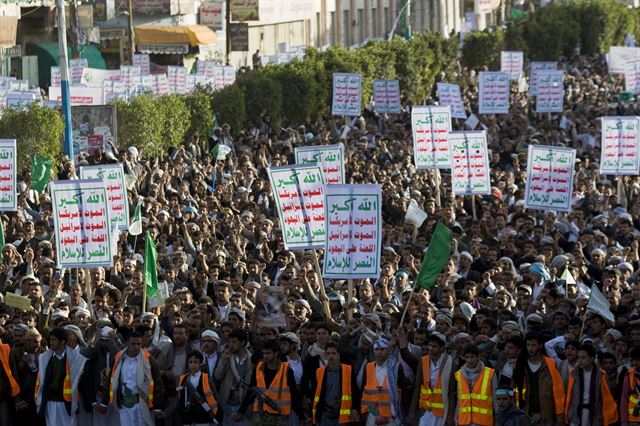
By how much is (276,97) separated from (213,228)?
1424cm

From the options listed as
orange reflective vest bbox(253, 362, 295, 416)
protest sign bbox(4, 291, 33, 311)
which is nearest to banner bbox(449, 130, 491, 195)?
protest sign bbox(4, 291, 33, 311)

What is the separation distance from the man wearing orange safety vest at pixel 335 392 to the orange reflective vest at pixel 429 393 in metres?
0.49

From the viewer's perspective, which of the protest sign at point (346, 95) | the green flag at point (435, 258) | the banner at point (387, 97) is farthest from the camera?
the banner at point (387, 97)

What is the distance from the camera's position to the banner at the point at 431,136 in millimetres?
24672

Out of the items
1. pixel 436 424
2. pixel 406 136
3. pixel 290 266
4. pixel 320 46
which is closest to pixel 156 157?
pixel 406 136

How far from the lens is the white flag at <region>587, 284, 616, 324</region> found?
1382 cm

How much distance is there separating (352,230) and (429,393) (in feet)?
9.55

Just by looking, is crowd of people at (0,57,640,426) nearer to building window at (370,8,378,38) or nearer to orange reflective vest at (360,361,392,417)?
orange reflective vest at (360,361,392,417)

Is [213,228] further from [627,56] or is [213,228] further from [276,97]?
[627,56]

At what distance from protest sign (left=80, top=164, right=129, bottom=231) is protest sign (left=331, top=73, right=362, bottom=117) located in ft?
44.0

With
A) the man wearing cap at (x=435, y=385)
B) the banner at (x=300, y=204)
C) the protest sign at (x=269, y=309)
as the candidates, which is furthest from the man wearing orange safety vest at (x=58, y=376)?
the banner at (x=300, y=204)

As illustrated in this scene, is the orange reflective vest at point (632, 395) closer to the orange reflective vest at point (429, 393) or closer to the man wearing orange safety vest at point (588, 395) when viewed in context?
the man wearing orange safety vest at point (588, 395)

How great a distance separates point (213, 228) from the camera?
20.2 m

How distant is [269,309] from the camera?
14531 mm
